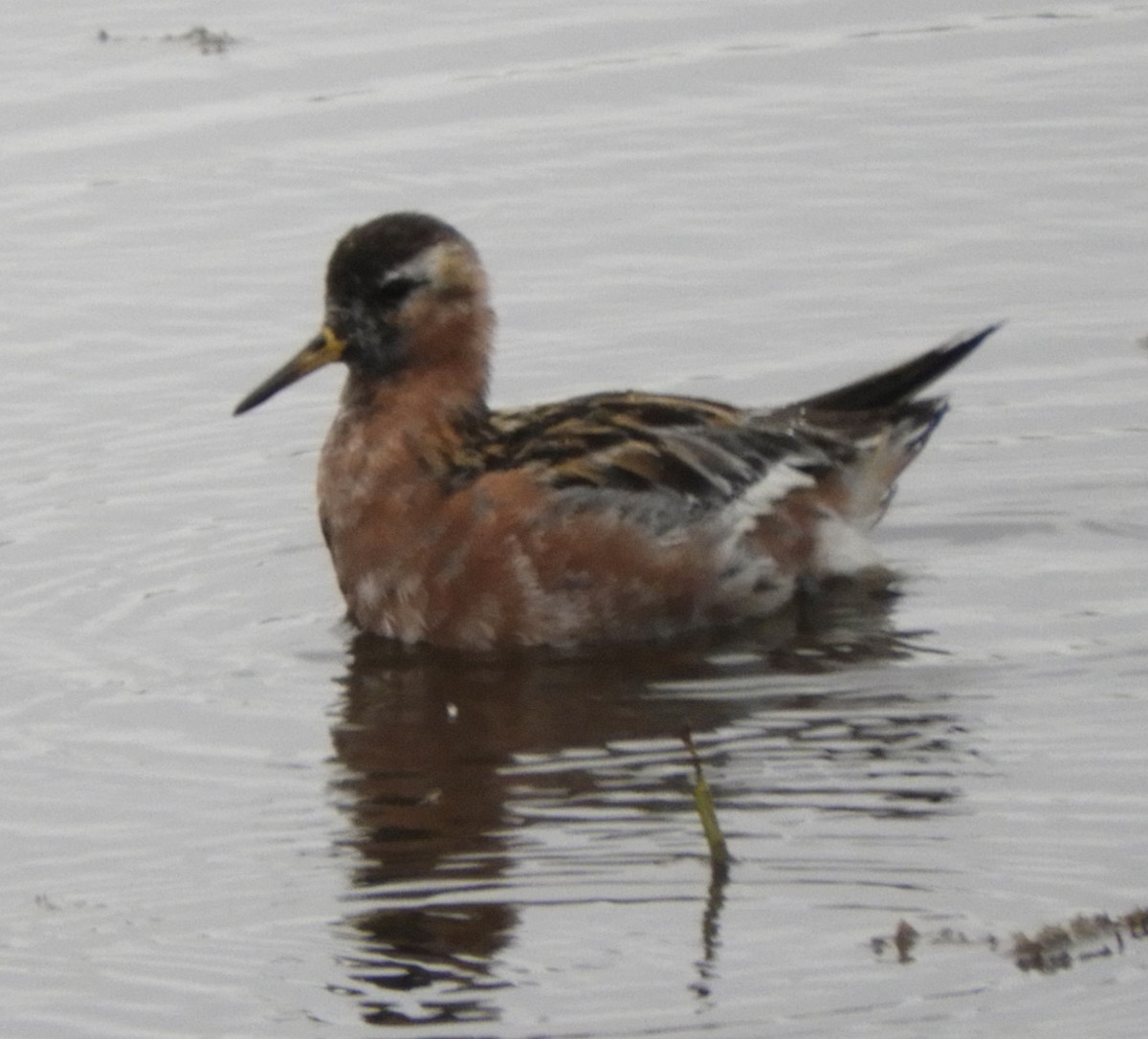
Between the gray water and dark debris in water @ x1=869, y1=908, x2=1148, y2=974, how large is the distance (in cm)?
3

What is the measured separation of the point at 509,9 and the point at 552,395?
5.79 meters

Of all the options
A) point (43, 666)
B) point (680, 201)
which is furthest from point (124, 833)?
Answer: point (680, 201)

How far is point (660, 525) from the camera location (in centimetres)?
1098

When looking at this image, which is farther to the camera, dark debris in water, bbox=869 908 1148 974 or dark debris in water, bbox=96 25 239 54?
dark debris in water, bbox=96 25 239 54

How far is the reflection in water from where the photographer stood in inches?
307

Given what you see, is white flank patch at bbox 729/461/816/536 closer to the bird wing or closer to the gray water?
the bird wing

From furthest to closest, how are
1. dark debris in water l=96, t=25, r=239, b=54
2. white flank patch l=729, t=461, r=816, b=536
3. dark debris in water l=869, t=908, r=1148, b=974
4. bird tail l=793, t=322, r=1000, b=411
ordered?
dark debris in water l=96, t=25, r=239, b=54 < bird tail l=793, t=322, r=1000, b=411 < white flank patch l=729, t=461, r=816, b=536 < dark debris in water l=869, t=908, r=1148, b=974

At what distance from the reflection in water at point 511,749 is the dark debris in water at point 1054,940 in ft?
1.56

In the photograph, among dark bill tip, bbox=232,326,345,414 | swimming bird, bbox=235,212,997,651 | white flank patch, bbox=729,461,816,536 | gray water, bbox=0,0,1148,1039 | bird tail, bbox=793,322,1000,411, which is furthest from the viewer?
bird tail, bbox=793,322,1000,411

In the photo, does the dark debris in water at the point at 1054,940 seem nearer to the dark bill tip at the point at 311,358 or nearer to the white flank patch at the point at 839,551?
the white flank patch at the point at 839,551

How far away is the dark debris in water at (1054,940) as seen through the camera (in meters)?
7.32

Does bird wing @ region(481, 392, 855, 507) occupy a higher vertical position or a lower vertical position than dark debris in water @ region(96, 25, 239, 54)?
lower

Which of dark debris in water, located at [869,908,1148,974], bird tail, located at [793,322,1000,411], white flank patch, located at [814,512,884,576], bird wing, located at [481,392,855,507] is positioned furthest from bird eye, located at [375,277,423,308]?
dark debris in water, located at [869,908,1148,974]

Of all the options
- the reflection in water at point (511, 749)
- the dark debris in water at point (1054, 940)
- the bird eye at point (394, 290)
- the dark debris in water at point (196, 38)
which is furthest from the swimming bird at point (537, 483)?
the dark debris in water at point (196, 38)
